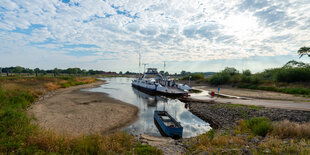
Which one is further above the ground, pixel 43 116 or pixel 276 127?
pixel 276 127

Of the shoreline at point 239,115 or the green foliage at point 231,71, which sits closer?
the shoreline at point 239,115

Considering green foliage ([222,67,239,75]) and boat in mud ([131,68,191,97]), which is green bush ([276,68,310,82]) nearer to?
A: green foliage ([222,67,239,75])

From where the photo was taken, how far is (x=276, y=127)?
9.38 metres

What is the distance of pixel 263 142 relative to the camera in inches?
299

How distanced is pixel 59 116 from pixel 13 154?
41.2ft

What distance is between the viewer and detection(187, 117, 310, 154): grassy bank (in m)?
6.46

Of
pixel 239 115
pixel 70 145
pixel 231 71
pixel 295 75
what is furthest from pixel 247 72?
pixel 70 145

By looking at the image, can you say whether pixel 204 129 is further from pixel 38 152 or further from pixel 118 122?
pixel 38 152

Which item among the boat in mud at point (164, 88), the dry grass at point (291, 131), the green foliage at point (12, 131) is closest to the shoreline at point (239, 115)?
the dry grass at point (291, 131)

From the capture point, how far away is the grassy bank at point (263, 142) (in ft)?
21.2

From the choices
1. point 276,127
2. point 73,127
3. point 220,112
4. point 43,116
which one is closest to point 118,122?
point 73,127

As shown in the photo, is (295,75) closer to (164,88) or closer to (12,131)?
(164,88)

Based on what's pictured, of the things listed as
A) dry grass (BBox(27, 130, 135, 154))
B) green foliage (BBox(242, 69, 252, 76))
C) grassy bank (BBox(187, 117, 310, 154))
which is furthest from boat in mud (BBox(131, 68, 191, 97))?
green foliage (BBox(242, 69, 252, 76))

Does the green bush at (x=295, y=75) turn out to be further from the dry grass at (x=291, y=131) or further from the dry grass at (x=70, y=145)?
the dry grass at (x=70, y=145)
